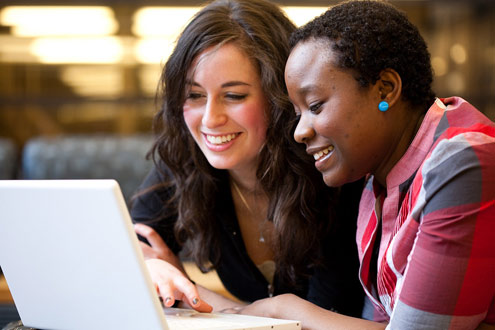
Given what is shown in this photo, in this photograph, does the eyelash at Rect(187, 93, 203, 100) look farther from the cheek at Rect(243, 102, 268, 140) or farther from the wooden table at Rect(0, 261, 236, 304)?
the wooden table at Rect(0, 261, 236, 304)

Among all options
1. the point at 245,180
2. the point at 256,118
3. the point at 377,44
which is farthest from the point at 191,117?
the point at 377,44

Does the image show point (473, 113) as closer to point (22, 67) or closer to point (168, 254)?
point (168, 254)

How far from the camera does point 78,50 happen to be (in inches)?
190

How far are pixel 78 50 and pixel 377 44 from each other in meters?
4.11

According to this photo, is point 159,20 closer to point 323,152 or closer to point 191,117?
point 191,117

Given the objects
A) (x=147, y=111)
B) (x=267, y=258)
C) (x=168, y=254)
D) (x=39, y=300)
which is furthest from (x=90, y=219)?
(x=147, y=111)

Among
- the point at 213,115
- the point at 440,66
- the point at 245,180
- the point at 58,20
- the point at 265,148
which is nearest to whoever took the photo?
the point at 213,115

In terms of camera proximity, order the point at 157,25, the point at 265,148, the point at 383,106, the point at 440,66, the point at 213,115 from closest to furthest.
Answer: the point at 383,106, the point at 213,115, the point at 265,148, the point at 157,25, the point at 440,66

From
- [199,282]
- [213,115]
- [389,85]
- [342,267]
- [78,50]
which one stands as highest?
[389,85]

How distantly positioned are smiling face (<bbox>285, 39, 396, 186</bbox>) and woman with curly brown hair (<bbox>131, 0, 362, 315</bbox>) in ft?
1.05

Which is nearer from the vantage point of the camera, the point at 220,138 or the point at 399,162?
the point at 399,162

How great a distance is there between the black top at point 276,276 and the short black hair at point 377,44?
0.47 m

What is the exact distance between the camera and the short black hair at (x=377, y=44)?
1.03 metres

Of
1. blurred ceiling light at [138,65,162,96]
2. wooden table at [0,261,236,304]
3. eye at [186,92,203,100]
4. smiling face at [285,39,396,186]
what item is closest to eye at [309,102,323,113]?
smiling face at [285,39,396,186]
